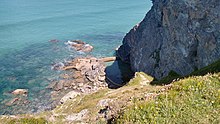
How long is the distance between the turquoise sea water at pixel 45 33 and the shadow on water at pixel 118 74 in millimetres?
9976

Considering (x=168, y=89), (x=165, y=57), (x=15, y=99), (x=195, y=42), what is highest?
(x=168, y=89)

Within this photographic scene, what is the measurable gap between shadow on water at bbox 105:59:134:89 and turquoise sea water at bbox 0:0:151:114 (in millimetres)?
9976

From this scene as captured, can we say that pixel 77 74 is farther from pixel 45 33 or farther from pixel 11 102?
pixel 45 33

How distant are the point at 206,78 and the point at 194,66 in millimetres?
37370

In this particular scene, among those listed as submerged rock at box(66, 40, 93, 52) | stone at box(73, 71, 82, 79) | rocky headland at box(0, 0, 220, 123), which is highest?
rocky headland at box(0, 0, 220, 123)

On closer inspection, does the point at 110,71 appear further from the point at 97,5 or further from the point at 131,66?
the point at 97,5

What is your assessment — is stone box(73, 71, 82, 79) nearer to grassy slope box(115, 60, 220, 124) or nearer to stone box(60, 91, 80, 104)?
stone box(60, 91, 80, 104)

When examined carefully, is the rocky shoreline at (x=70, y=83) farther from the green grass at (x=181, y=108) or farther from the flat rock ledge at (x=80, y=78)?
the green grass at (x=181, y=108)

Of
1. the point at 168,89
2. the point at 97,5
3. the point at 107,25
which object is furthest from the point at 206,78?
the point at 97,5

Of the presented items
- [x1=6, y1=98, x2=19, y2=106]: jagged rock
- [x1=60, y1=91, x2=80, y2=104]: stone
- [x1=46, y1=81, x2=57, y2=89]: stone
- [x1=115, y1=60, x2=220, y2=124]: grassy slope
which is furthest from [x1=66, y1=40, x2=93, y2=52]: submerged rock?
[x1=115, y1=60, x2=220, y2=124]: grassy slope

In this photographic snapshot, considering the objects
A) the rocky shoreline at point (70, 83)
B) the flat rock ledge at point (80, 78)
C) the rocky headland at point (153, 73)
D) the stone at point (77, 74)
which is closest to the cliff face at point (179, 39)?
the rocky headland at point (153, 73)

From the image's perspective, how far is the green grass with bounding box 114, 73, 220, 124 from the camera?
13758mm

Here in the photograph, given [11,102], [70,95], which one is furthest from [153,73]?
[11,102]

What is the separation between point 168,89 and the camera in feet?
53.5
